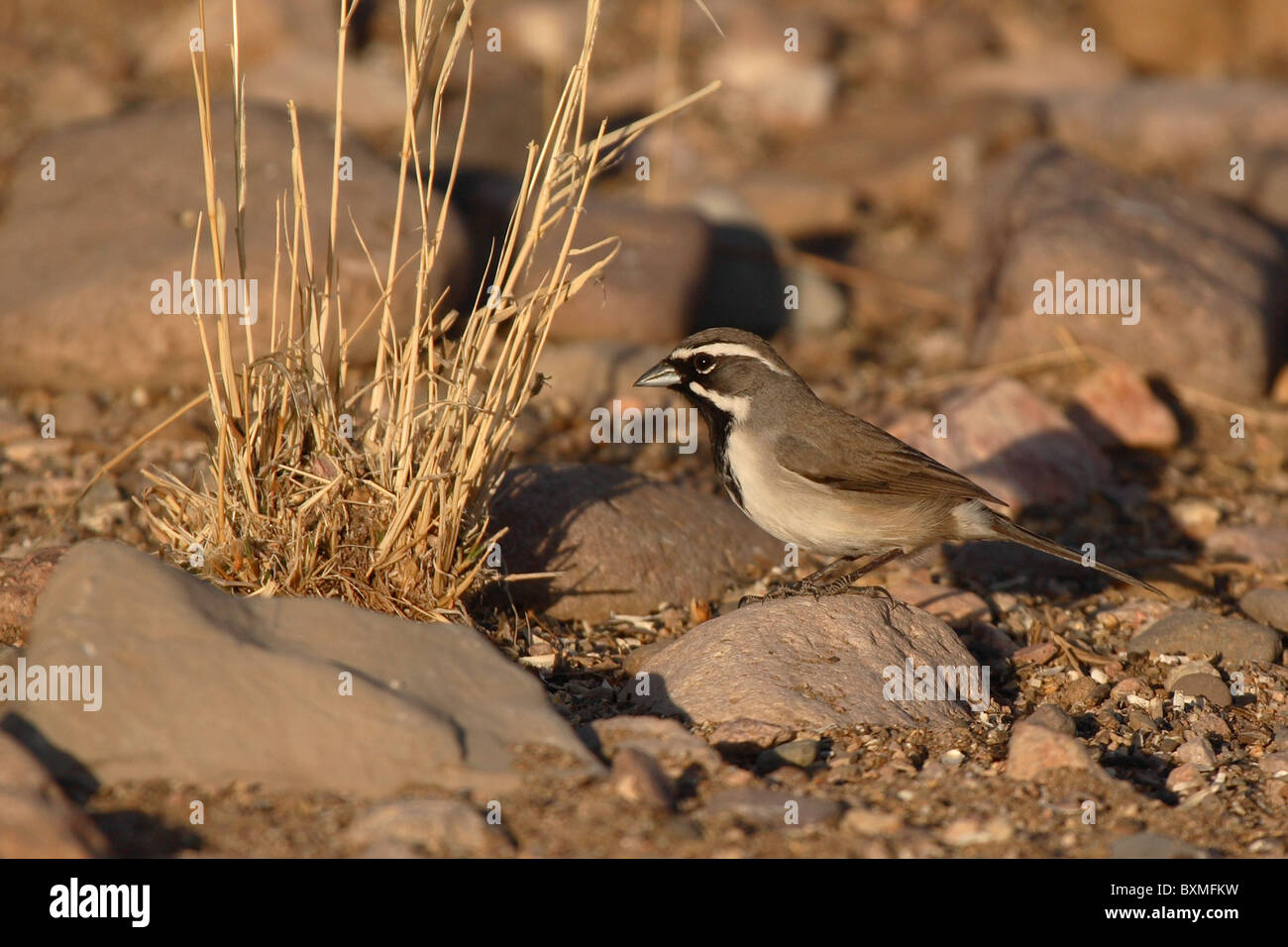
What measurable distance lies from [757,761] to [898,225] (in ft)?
26.3

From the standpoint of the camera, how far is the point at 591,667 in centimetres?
580

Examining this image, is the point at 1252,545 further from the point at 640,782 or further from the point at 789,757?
the point at 640,782

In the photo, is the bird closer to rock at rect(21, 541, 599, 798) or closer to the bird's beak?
the bird's beak

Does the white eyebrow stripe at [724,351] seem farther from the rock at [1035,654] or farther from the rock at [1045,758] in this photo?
the rock at [1045,758]

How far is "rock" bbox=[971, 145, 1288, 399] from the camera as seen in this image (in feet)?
29.3

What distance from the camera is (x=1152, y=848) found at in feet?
14.0

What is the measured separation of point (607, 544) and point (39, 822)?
3111 millimetres

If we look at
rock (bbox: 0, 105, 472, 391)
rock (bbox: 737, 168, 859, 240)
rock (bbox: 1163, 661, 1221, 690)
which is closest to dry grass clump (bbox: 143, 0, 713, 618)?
rock (bbox: 0, 105, 472, 391)

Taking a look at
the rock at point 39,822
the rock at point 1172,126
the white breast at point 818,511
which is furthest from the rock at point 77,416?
the rock at point 1172,126

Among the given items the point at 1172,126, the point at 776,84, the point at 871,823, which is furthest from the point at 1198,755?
the point at 776,84

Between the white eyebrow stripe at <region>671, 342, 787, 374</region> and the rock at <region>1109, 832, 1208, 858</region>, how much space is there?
2886 mm

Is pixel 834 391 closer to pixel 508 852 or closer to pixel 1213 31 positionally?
pixel 508 852

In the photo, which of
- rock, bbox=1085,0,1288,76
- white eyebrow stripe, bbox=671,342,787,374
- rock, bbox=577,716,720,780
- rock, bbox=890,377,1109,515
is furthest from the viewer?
rock, bbox=1085,0,1288,76

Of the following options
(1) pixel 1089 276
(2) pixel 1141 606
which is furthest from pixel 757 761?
(1) pixel 1089 276
